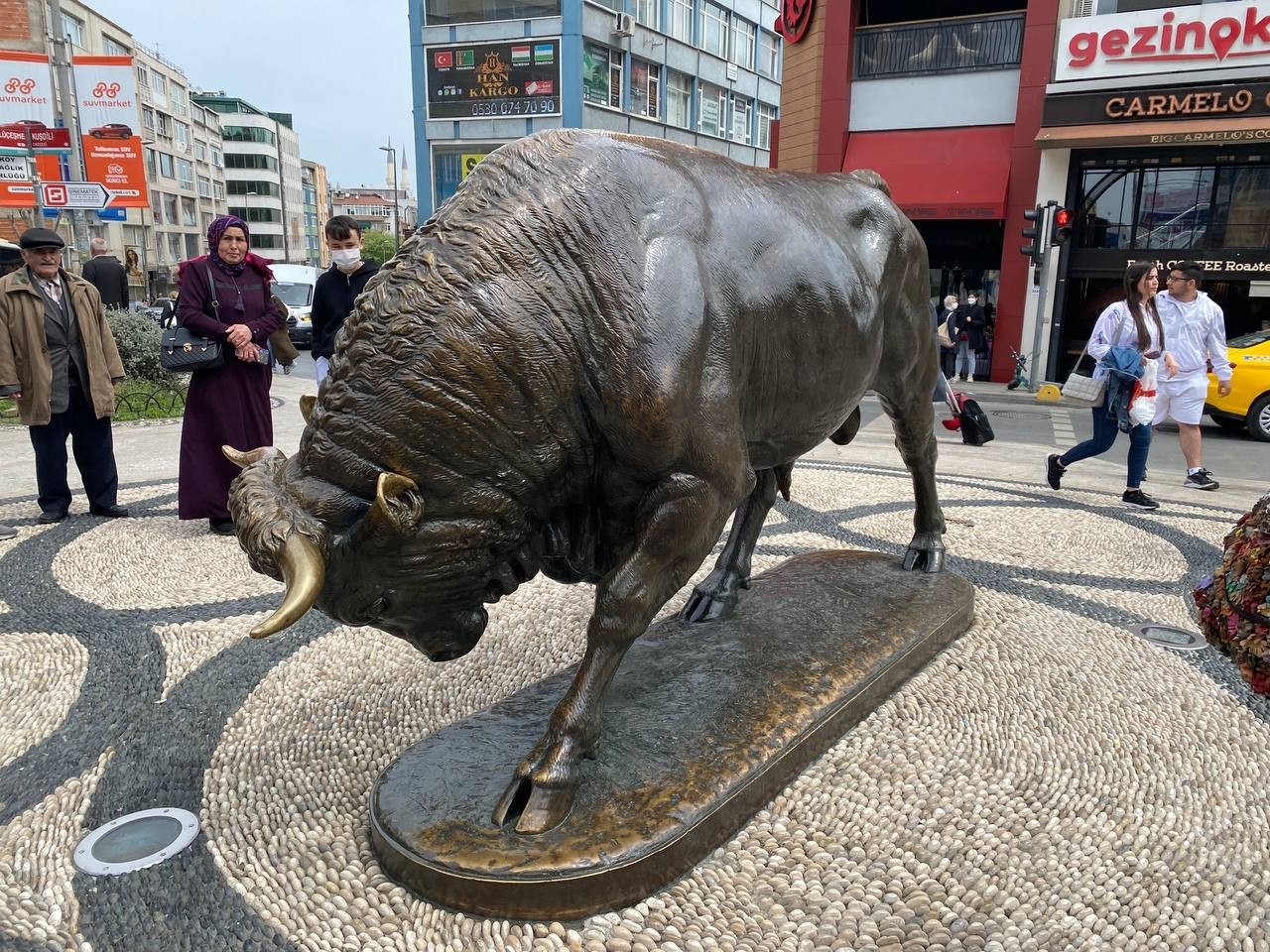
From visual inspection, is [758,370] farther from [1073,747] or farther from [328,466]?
[1073,747]

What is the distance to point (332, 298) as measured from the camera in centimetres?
565

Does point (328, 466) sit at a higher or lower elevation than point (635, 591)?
higher

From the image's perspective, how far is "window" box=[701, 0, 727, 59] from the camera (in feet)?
124

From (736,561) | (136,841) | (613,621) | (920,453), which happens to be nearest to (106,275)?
(736,561)

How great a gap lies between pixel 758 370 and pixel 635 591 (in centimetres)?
77

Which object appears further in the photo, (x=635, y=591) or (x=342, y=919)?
(x=635, y=591)

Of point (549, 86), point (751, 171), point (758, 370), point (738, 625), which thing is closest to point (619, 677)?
point (738, 625)

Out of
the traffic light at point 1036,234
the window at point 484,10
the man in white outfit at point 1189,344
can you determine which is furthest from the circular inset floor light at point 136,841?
the window at point 484,10

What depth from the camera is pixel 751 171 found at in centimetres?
287

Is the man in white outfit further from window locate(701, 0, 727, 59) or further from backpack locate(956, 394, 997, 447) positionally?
window locate(701, 0, 727, 59)

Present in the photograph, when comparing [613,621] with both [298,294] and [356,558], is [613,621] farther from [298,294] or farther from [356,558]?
[298,294]

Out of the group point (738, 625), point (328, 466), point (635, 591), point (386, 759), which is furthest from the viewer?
point (738, 625)

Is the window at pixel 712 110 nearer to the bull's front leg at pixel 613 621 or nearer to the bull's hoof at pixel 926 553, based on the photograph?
the bull's hoof at pixel 926 553

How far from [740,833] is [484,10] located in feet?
114
